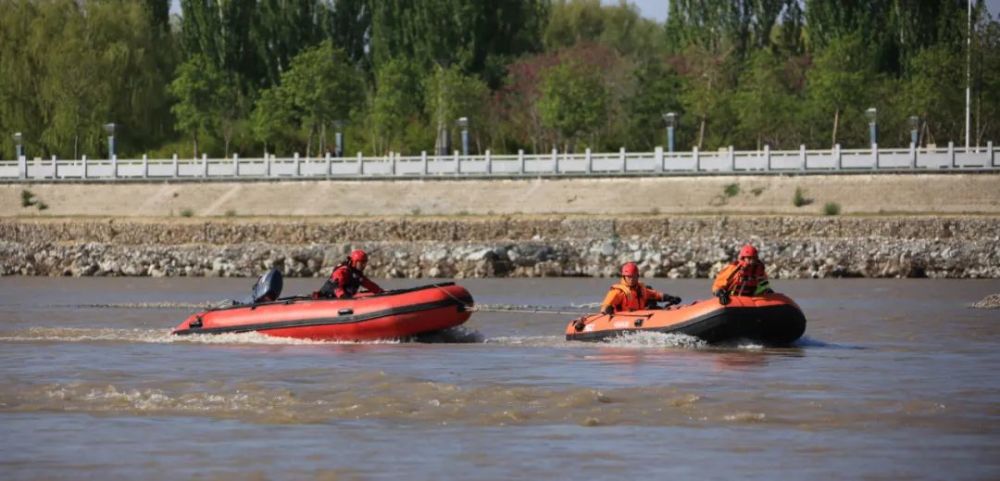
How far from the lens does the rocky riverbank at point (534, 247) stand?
141ft

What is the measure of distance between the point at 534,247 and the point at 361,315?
71.8 feet

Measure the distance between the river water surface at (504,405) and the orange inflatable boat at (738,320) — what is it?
24cm

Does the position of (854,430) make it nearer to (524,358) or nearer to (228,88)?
(524,358)

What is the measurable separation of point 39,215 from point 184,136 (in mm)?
17731

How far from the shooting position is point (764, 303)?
2209 centimetres

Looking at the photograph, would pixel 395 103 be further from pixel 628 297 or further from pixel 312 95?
pixel 628 297

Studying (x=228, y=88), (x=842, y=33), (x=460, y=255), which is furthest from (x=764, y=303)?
(x=228, y=88)

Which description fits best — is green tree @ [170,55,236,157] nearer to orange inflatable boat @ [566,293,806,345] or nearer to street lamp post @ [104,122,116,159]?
street lamp post @ [104,122,116,159]

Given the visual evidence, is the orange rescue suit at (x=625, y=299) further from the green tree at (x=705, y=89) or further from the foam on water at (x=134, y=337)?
the green tree at (x=705, y=89)

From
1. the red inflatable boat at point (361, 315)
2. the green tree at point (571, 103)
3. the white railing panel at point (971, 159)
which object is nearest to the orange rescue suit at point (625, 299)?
the red inflatable boat at point (361, 315)

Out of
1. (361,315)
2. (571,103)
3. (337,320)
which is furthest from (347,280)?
(571,103)

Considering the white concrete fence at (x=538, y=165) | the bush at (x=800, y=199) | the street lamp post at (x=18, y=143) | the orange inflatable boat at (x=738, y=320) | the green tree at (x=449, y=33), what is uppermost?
the green tree at (x=449, y=33)

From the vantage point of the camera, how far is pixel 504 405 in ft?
54.8

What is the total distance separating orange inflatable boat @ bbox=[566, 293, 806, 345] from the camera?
22.1 metres
